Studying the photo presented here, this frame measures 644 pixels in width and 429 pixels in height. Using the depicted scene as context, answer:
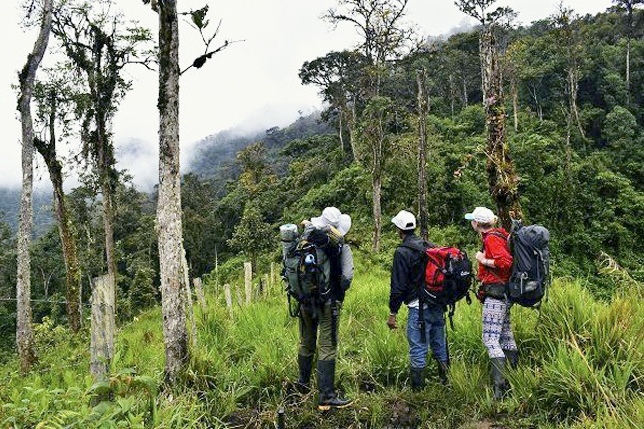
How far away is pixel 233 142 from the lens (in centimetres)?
16375

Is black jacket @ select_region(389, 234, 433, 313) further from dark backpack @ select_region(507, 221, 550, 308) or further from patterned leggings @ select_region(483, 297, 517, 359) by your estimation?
dark backpack @ select_region(507, 221, 550, 308)

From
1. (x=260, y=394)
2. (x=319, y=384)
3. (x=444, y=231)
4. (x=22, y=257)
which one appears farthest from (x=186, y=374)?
(x=444, y=231)

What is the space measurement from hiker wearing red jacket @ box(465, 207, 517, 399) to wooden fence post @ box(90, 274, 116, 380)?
3472mm

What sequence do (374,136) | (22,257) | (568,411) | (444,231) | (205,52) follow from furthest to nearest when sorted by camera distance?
(444,231) < (374,136) < (22,257) < (205,52) < (568,411)

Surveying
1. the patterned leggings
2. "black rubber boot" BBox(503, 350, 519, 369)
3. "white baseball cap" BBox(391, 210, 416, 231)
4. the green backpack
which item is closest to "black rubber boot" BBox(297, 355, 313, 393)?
the green backpack

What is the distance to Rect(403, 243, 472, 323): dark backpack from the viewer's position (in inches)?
174

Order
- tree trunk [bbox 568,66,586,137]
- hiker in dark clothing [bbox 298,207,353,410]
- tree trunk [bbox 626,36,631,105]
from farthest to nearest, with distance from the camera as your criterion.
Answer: tree trunk [bbox 626,36,631,105] < tree trunk [bbox 568,66,586,137] < hiker in dark clothing [bbox 298,207,353,410]

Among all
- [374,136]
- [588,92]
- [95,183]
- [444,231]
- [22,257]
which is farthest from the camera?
[588,92]

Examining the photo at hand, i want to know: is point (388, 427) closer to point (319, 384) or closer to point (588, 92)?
point (319, 384)

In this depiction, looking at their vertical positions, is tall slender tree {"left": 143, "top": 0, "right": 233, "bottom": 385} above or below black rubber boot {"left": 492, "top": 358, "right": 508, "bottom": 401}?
above

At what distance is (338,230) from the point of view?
4.38 m

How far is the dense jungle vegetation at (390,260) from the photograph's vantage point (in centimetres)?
373

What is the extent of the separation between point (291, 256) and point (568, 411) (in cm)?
267

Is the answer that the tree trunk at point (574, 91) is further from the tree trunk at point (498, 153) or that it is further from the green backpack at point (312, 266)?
the green backpack at point (312, 266)
